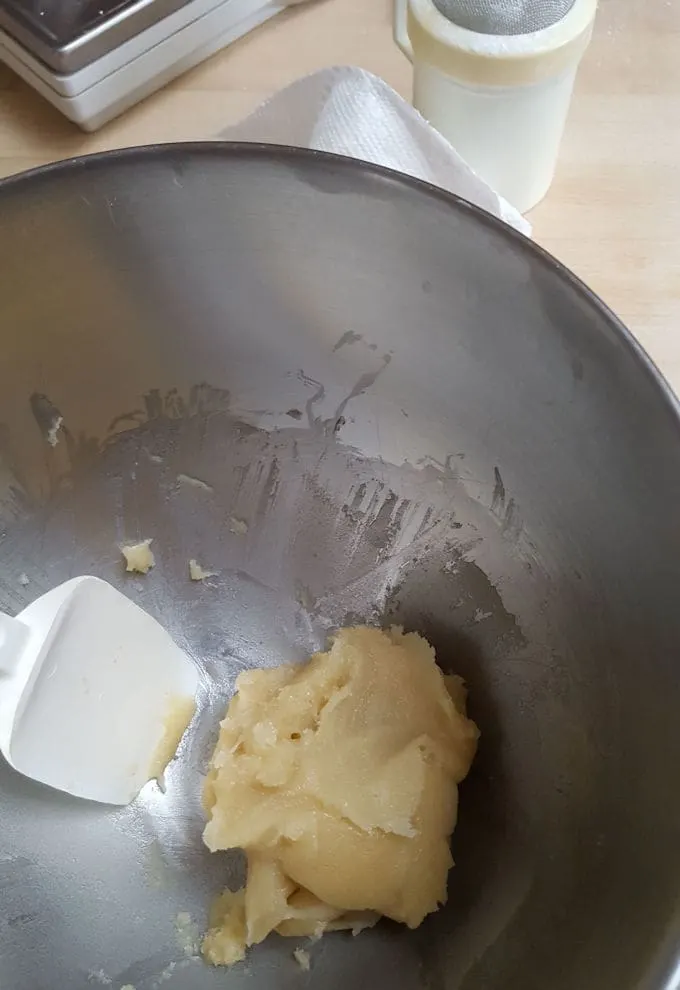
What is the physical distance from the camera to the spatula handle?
65 cm

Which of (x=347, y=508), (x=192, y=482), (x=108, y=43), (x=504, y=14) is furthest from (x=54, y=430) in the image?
(x=504, y=14)

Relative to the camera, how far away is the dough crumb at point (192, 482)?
2.60 feet

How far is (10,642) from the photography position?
0.66 meters

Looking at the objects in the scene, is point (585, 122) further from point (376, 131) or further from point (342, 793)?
point (342, 793)

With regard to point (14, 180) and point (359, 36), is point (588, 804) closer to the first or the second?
point (14, 180)

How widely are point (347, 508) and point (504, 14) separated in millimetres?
Result: 397

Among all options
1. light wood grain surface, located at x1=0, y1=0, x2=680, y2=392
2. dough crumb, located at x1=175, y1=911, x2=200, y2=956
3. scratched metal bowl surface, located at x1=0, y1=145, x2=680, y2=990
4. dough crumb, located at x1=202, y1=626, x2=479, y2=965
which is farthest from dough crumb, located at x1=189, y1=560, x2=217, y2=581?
light wood grain surface, located at x1=0, y1=0, x2=680, y2=392

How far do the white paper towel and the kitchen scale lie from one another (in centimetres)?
14

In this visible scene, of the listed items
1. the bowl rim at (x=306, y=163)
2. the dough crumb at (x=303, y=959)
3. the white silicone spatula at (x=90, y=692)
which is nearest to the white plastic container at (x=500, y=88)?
the bowl rim at (x=306, y=163)

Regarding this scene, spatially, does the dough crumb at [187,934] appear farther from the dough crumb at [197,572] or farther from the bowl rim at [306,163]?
the bowl rim at [306,163]

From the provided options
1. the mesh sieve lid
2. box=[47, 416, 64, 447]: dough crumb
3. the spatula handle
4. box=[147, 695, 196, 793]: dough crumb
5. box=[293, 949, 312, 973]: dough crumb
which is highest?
the mesh sieve lid

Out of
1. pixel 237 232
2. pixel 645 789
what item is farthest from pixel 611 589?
pixel 237 232

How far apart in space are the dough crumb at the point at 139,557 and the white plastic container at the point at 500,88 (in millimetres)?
443

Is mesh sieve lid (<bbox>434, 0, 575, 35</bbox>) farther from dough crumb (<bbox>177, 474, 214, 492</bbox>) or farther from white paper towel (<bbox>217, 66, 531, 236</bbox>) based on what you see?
dough crumb (<bbox>177, 474, 214, 492</bbox>)
